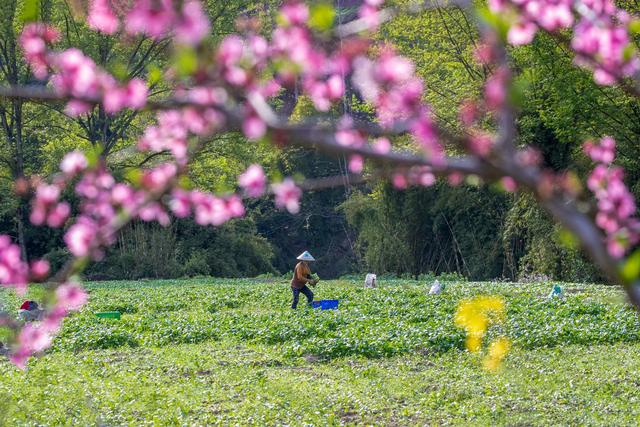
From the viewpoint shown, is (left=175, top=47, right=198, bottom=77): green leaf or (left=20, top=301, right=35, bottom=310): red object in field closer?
(left=175, top=47, right=198, bottom=77): green leaf

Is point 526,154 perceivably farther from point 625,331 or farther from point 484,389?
point 625,331

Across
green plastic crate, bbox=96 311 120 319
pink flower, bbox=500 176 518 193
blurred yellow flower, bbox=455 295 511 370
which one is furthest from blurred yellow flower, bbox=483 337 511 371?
pink flower, bbox=500 176 518 193

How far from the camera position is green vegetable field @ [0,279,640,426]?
9539 millimetres

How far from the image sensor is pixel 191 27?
2.62m

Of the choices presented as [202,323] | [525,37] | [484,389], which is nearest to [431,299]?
[202,323]

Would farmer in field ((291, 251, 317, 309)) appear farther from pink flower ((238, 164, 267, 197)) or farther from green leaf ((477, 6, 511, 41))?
green leaf ((477, 6, 511, 41))

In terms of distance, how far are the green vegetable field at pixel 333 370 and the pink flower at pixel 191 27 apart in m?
6.88

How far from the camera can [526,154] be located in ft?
10.8

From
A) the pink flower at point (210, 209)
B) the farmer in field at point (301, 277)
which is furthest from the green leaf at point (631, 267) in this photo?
the farmer in field at point (301, 277)

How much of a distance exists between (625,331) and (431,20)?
24.2 m

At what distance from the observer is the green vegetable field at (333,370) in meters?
9.54

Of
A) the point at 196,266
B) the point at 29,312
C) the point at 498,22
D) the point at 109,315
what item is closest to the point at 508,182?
the point at 498,22

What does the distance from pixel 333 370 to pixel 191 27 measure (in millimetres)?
10019

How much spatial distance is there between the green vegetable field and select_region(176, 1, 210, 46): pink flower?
6.88m
